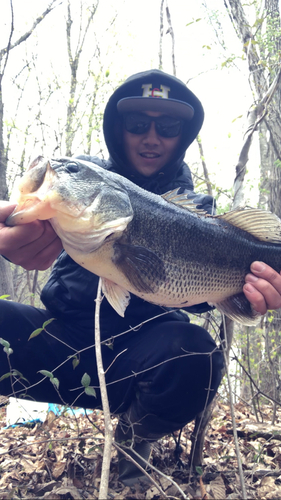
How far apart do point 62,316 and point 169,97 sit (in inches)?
78.5

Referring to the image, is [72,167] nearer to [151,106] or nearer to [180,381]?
[180,381]

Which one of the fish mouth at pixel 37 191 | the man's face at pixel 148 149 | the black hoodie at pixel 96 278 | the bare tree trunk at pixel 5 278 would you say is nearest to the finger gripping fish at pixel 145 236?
the fish mouth at pixel 37 191

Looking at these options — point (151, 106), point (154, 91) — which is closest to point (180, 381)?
point (151, 106)

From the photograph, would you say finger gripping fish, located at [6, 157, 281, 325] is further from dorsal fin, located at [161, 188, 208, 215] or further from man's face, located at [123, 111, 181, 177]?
man's face, located at [123, 111, 181, 177]

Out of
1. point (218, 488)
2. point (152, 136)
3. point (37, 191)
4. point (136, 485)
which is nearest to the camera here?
point (37, 191)

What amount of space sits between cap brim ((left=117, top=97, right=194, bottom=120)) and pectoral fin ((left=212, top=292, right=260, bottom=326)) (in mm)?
1675

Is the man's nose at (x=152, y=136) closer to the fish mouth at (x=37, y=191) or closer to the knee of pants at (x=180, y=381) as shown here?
the fish mouth at (x=37, y=191)

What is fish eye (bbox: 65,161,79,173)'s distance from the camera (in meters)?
1.78

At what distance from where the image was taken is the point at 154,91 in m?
3.06

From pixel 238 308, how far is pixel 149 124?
165cm

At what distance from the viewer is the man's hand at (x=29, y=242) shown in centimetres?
190

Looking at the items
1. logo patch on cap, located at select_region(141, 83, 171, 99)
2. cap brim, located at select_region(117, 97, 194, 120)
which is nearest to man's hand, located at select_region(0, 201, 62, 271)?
cap brim, located at select_region(117, 97, 194, 120)

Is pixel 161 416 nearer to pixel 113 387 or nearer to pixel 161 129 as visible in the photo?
pixel 113 387

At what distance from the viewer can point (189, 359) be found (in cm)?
223
